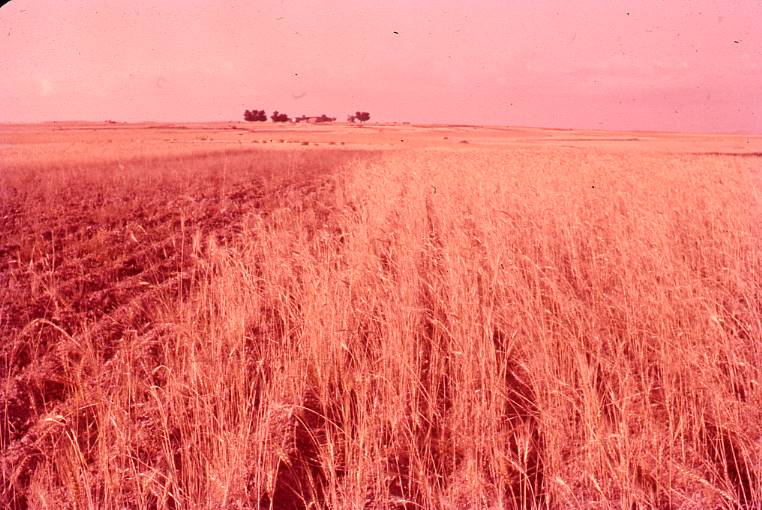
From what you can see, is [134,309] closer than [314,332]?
No

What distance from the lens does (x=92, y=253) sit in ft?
22.3

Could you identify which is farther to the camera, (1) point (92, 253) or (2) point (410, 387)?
(1) point (92, 253)

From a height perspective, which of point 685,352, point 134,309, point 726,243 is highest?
point 726,243

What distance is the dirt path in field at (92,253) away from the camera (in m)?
3.34

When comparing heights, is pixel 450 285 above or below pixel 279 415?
above

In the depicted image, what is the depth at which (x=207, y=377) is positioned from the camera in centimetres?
279

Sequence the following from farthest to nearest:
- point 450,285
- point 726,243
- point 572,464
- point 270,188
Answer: point 270,188
point 726,243
point 450,285
point 572,464

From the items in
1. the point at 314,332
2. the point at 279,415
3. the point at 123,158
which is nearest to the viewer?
the point at 279,415

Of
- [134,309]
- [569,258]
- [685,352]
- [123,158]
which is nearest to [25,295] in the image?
[134,309]

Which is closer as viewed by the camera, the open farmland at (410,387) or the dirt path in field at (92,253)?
the open farmland at (410,387)

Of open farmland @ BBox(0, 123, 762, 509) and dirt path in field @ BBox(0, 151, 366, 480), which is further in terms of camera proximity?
dirt path in field @ BBox(0, 151, 366, 480)

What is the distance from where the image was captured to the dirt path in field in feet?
11.0

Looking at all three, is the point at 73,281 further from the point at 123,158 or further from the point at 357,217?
the point at 123,158

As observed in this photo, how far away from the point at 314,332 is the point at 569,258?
2462 millimetres
